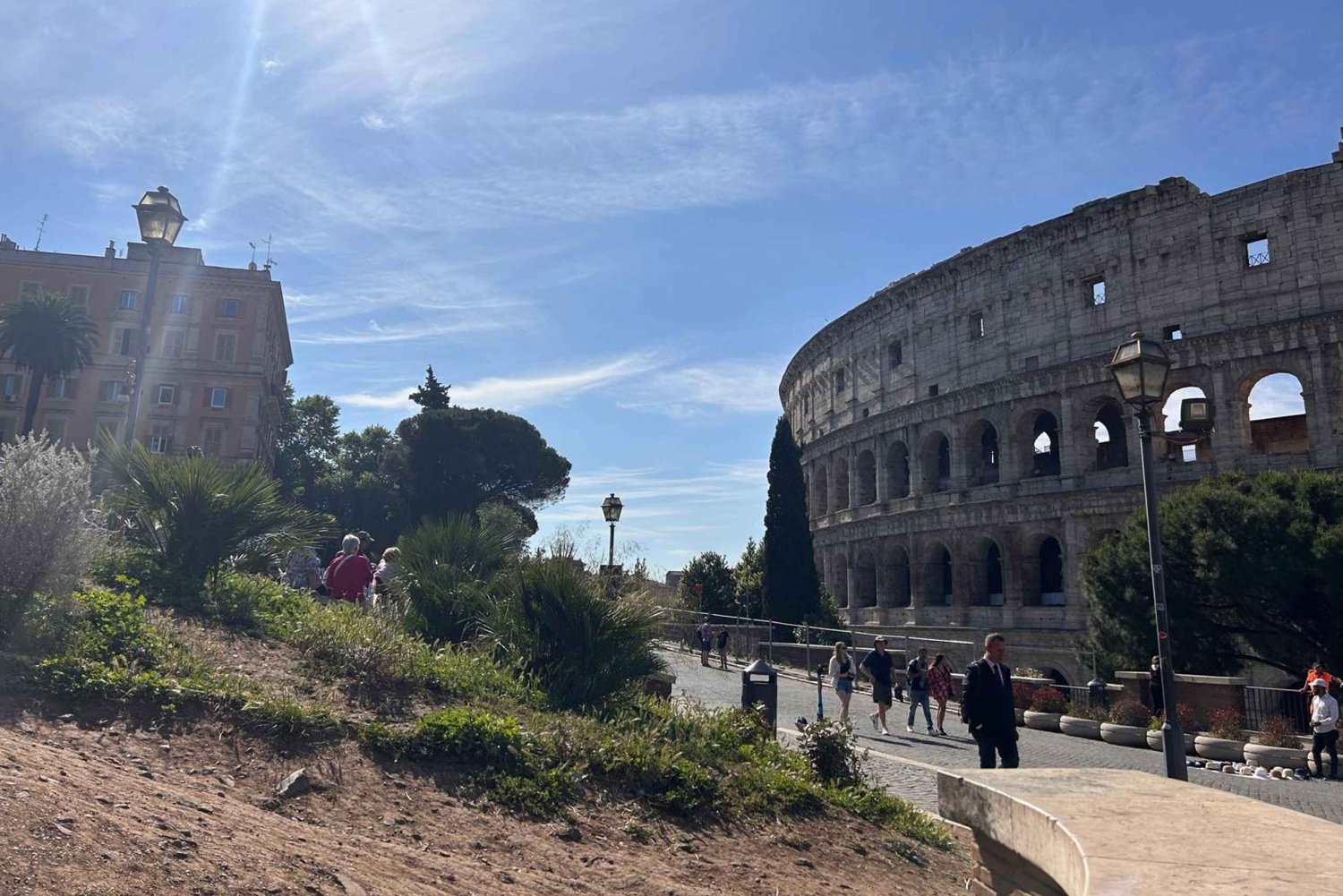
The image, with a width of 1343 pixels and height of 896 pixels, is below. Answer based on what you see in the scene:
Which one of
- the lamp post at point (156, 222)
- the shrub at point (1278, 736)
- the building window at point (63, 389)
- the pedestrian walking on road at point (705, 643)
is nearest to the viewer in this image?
the lamp post at point (156, 222)

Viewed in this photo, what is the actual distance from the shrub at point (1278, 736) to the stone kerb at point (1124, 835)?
1266cm

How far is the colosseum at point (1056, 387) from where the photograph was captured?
30.8 meters

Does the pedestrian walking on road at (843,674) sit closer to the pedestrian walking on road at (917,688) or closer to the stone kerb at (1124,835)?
the pedestrian walking on road at (917,688)

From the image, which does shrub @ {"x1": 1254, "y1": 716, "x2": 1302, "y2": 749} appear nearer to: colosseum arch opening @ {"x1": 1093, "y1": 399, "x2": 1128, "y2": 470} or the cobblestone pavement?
the cobblestone pavement

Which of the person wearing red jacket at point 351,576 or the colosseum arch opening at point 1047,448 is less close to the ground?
the colosseum arch opening at point 1047,448

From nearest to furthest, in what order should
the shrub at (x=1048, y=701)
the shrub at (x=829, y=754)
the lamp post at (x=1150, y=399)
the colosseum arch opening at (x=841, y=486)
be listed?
the shrub at (x=829, y=754), the lamp post at (x=1150, y=399), the shrub at (x=1048, y=701), the colosseum arch opening at (x=841, y=486)

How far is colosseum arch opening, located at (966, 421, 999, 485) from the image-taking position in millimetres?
39062

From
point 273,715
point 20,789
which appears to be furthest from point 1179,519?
point 20,789

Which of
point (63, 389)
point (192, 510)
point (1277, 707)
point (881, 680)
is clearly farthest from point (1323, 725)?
point (63, 389)

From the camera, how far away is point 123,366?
57812mm

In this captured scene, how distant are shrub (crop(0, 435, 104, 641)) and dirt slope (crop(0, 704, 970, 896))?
1907mm

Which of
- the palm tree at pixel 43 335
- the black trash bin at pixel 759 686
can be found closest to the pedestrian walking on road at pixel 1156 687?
the black trash bin at pixel 759 686

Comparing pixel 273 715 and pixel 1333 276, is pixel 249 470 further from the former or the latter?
pixel 1333 276

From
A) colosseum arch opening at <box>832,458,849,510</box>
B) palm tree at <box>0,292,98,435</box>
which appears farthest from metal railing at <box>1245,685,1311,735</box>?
palm tree at <box>0,292,98,435</box>
